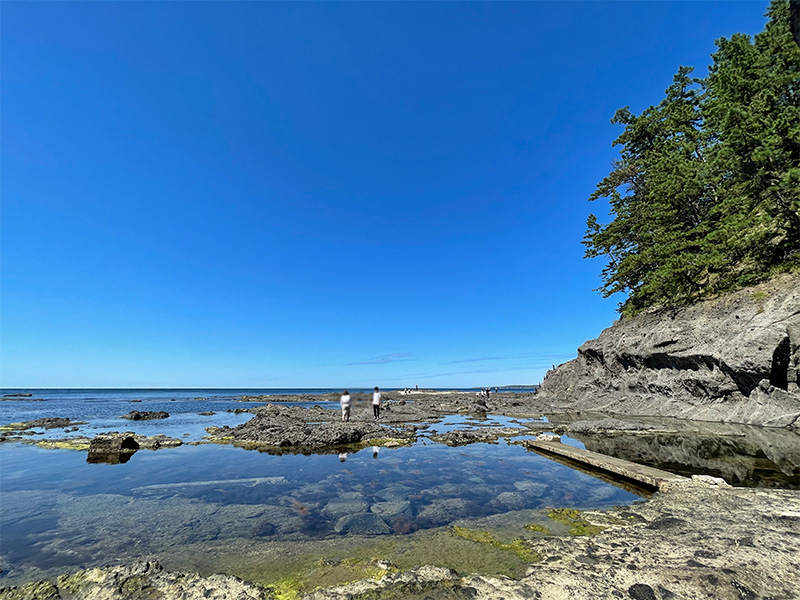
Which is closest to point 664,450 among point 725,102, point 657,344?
point 657,344

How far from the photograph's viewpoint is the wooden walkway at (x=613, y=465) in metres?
10.9

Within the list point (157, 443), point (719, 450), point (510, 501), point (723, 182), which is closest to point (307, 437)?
point (157, 443)

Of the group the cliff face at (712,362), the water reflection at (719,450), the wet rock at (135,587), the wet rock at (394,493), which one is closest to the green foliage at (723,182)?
the cliff face at (712,362)

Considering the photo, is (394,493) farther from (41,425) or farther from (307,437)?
(41,425)

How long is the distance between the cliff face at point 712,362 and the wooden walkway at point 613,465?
1639 centimetres

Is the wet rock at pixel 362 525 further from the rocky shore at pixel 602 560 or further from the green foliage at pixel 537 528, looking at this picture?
the green foliage at pixel 537 528

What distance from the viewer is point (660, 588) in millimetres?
5000

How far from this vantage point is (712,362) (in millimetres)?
26562

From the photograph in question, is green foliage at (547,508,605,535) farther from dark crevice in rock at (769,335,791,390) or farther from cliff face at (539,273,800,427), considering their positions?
dark crevice in rock at (769,335,791,390)

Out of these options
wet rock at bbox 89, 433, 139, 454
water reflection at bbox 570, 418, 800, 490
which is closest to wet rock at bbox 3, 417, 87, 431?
wet rock at bbox 89, 433, 139, 454

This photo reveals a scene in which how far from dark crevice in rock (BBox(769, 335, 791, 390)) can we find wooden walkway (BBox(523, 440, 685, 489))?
17908mm

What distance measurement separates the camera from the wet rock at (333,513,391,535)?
8422 millimetres

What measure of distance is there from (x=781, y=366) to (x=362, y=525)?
2986cm

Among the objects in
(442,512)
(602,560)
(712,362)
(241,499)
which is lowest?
(241,499)
